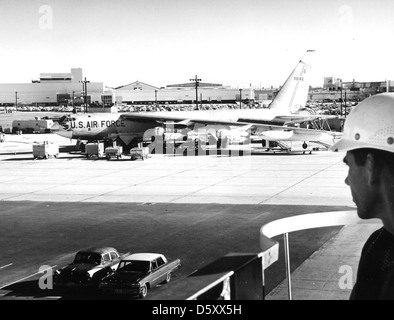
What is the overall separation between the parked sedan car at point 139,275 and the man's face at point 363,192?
1207 centimetres

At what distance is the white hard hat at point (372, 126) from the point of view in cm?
411

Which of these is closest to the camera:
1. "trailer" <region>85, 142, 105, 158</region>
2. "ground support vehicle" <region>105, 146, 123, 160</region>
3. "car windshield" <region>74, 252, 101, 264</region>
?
"car windshield" <region>74, 252, 101, 264</region>

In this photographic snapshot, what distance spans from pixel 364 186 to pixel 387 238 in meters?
0.47

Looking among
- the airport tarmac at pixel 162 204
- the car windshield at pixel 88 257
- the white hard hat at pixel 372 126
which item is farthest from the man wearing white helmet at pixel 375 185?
the car windshield at pixel 88 257

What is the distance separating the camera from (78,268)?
670 inches

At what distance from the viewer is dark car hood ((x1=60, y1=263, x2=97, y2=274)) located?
16828mm

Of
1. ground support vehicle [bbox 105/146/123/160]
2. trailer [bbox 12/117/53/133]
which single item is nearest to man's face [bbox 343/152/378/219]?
ground support vehicle [bbox 105/146/123/160]

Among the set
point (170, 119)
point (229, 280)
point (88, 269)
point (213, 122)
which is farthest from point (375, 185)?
point (170, 119)

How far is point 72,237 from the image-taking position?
22859mm

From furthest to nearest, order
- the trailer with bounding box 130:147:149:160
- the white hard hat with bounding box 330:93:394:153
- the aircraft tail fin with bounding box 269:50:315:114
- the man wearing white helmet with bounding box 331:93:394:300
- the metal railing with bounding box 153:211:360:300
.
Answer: the aircraft tail fin with bounding box 269:50:315:114 → the trailer with bounding box 130:147:149:160 → the white hard hat with bounding box 330:93:394:153 → the man wearing white helmet with bounding box 331:93:394:300 → the metal railing with bounding box 153:211:360:300

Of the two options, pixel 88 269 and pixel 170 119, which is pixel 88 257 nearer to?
pixel 88 269

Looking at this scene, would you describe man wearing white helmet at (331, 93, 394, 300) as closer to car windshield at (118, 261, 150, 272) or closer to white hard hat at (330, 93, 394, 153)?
white hard hat at (330, 93, 394, 153)

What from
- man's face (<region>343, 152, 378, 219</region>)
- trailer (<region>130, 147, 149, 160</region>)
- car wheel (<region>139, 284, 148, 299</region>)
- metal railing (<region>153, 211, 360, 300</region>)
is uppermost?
man's face (<region>343, 152, 378, 219</region>)

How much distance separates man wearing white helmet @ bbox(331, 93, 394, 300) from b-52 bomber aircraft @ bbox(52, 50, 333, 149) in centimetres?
4403
